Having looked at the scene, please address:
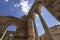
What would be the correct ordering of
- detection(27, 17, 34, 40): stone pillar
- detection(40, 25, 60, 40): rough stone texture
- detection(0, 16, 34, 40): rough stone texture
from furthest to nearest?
A: detection(40, 25, 60, 40): rough stone texture
detection(0, 16, 34, 40): rough stone texture
detection(27, 17, 34, 40): stone pillar

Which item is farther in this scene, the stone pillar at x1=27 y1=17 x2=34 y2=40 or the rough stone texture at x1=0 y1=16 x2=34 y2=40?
the rough stone texture at x1=0 y1=16 x2=34 y2=40

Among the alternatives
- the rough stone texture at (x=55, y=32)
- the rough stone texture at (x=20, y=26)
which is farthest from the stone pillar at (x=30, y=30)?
the rough stone texture at (x=55, y=32)

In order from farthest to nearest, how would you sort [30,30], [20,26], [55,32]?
[55,32], [20,26], [30,30]

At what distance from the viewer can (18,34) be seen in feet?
58.5

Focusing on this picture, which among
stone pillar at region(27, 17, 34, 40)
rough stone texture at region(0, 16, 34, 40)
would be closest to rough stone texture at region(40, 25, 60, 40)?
stone pillar at region(27, 17, 34, 40)

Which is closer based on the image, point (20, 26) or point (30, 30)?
point (30, 30)

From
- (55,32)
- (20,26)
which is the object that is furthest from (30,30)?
(55,32)

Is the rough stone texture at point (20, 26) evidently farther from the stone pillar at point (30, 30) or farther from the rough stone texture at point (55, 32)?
the rough stone texture at point (55, 32)

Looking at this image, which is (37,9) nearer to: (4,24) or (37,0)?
(37,0)

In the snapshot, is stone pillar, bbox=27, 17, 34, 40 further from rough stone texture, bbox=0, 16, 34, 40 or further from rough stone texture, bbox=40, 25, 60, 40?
rough stone texture, bbox=40, 25, 60, 40

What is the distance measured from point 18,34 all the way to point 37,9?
15.1 ft

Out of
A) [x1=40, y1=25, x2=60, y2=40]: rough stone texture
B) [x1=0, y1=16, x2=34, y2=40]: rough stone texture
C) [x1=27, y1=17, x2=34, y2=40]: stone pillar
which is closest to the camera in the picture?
[x1=27, y1=17, x2=34, y2=40]: stone pillar

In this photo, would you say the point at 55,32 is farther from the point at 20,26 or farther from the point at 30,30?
the point at 20,26

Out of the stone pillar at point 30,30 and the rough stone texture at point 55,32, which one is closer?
the stone pillar at point 30,30
